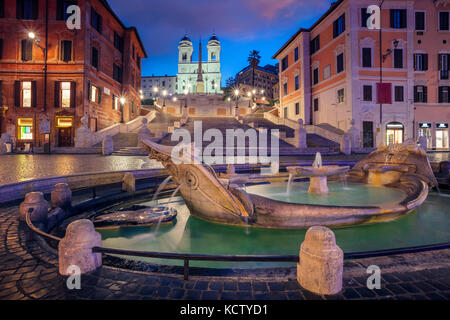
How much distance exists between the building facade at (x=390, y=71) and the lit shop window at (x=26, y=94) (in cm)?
3196

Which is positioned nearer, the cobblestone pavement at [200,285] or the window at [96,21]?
the cobblestone pavement at [200,285]

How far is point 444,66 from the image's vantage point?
2656 cm

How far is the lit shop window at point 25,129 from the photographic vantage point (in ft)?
77.0

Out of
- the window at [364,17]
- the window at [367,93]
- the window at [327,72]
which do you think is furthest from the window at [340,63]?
the window at [367,93]

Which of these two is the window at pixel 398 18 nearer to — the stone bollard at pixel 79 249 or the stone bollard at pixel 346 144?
the stone bollard at pixel 346 144

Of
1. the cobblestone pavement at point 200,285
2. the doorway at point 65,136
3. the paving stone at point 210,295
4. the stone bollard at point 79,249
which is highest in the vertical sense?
the doorway at point 65,136

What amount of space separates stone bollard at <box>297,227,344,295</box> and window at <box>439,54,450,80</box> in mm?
34770

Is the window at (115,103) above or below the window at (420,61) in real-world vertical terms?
below

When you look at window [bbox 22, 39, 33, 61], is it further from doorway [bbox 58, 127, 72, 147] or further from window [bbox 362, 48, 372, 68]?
window [bbox 362, 48, 372, 68]

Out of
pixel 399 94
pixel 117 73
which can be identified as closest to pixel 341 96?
pixel 399 94

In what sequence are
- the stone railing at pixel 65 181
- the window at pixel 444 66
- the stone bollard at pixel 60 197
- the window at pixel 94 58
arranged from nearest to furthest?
the stone bollard at pixel 60 197
the stone railing at pixel 65 181
the window at pixel 94 58
the window at pixel 444 66

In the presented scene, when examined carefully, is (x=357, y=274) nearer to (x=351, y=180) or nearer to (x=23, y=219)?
(x=23, y=219)

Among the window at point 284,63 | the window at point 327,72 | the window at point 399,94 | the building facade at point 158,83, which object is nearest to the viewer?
the window at point 399,94

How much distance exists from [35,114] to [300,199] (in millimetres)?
27447
